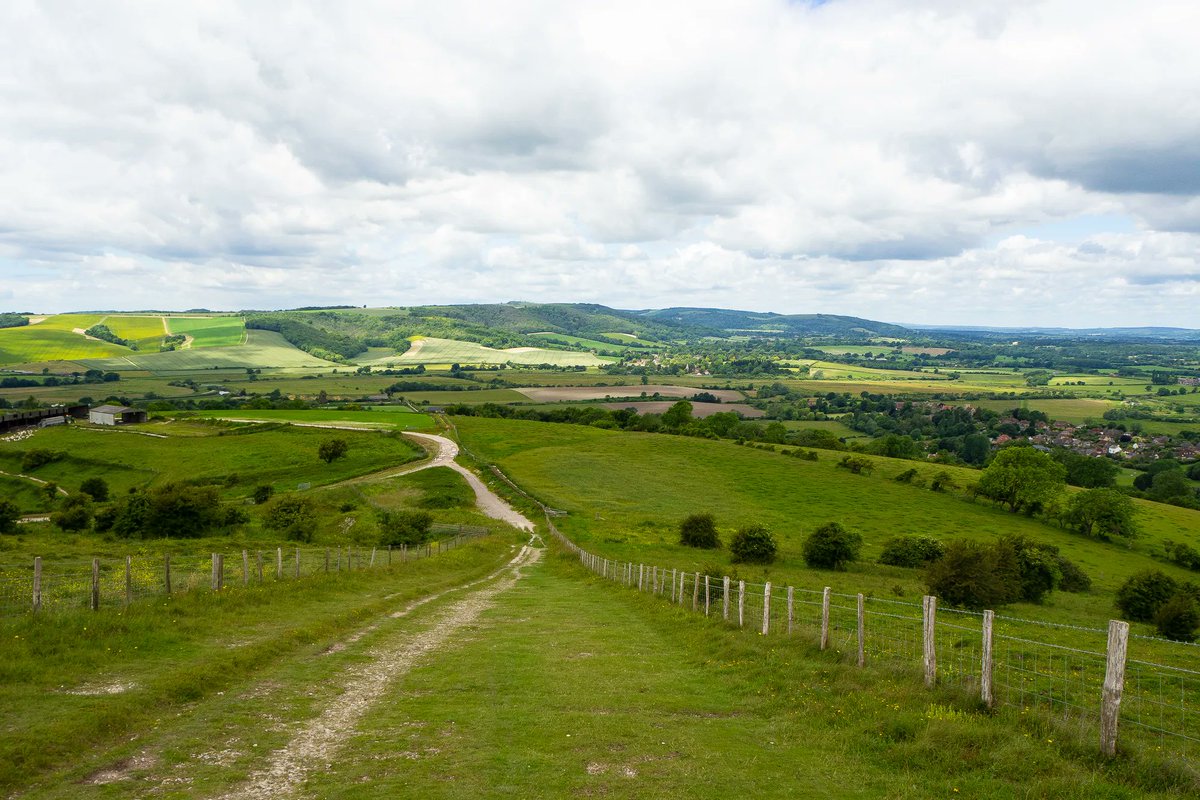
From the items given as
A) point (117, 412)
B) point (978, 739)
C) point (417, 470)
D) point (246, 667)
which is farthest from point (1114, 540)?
point (117, 412)

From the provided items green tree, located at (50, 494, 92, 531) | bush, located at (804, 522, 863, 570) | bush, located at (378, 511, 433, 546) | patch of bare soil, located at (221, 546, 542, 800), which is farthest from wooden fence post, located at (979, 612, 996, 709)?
green tree, located at (50, 494, 92, 531)

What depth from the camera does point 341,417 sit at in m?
156

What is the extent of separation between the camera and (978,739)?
11914 millimetres

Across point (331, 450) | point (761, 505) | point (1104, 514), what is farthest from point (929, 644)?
point (331, 450)

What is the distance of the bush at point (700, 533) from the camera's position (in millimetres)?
67375

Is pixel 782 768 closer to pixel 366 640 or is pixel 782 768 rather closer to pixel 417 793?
pixel 417 793

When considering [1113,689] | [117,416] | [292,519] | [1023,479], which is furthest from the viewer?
[117,416]

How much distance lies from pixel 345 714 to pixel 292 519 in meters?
55.2

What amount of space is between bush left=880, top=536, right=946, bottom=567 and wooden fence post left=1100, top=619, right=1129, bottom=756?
5779cm

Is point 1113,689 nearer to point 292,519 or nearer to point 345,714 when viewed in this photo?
point 345,714

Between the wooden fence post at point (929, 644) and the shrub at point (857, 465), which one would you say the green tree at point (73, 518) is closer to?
the wooden fence post at point (929, 644)

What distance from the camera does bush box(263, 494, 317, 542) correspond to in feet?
200

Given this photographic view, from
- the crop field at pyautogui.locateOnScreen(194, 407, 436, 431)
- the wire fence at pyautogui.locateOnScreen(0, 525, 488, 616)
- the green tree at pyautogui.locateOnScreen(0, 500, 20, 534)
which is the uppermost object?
the wire fence at pyautogui.locateOnScreen(0, 525, 488, 616)

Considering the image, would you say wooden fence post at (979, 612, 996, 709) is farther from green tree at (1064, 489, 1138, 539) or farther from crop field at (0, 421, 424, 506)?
green tree at (1064, 489, 1138, 539)
